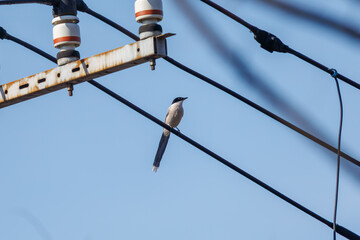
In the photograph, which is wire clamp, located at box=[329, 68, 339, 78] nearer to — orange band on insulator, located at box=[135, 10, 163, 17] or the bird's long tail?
orange band on insulator, located at box=[135, 10, 163, 17]

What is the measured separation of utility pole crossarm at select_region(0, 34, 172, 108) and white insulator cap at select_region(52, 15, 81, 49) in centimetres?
21

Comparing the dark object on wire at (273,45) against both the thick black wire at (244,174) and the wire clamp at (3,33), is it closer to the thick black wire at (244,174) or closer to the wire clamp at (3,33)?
the thick black wire at (244,174)

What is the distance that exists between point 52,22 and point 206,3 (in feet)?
5.26

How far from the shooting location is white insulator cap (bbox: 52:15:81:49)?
20.3 ft

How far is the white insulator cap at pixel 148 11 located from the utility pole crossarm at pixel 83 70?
0.62 ft

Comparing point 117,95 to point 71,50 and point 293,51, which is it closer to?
point 71,50

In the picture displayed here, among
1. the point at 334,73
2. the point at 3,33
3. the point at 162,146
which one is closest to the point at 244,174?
the point at 334,73

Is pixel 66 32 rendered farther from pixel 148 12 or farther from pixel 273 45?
pixel 273 45

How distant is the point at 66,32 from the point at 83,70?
494mm

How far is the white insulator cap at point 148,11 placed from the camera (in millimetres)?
5355

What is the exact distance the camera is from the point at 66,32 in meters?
6.20

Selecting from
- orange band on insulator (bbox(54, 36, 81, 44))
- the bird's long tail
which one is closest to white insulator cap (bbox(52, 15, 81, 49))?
orange band on insulator (bbox(54, 36, 81, 44))

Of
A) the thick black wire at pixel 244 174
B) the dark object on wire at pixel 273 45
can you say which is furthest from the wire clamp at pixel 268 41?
the thick black wire at pixel 244 174

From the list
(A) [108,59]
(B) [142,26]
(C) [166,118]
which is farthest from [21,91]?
(C) [166,118]
